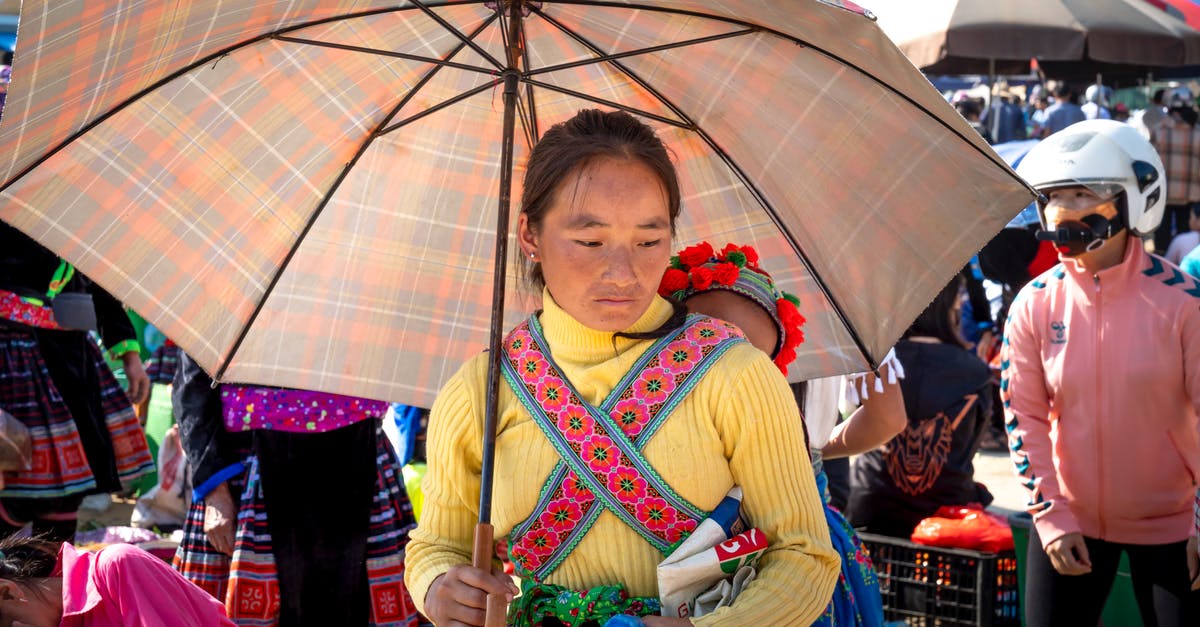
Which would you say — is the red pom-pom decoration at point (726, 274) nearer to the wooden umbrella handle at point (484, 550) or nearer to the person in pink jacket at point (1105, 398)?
the wooden umbrella handle at point (484, 550)

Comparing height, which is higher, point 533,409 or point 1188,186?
point 1188,186

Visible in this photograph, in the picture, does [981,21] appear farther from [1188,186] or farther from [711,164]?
[711,164]

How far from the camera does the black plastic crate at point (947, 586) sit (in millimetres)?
5062

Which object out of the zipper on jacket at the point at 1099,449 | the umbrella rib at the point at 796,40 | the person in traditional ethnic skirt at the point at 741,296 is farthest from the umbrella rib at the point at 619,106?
the zipper on jacket at the point at 1099,449

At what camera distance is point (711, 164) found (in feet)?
8.87

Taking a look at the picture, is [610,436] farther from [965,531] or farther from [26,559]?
[965,531]

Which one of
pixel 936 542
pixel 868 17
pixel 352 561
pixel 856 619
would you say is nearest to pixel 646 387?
pixel 868 17

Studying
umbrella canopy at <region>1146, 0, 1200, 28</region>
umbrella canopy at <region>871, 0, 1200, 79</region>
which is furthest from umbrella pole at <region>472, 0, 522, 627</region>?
umbrella canopy at <region>1146, 0, 1200, 28</region>

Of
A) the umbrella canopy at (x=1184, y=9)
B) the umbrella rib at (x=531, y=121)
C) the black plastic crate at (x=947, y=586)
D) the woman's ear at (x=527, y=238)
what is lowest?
the black plastic crate at (x=947, y=586)

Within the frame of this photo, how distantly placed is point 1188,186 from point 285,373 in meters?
12.2

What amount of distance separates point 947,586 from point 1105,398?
144 centimetres

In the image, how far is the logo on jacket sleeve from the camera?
410 centimetres

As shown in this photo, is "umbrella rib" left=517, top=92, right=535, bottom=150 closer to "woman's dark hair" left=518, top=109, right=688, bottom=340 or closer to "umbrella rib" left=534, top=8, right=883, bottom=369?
"umbrella rib" left=534, top=8, right=883, bottom=369

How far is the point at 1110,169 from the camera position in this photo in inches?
162
